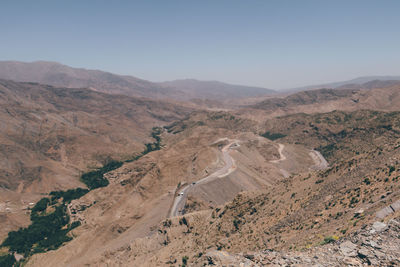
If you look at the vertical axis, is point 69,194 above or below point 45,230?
above

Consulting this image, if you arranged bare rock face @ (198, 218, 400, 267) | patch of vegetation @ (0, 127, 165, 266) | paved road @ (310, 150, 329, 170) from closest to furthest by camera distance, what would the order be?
bare rock face @ (198, 218, 400, 267), patch of vegetation @ (0, 127, 165, 266), paved road @ (310, 150, 329, 170)

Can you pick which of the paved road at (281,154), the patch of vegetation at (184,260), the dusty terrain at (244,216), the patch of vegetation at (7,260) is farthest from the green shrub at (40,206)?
the paved road at (281,154)

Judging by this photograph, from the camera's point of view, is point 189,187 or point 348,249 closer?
point 348,249

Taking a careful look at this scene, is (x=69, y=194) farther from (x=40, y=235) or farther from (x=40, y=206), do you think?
(x=40, y=235)

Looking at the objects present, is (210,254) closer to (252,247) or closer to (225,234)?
(252,247)

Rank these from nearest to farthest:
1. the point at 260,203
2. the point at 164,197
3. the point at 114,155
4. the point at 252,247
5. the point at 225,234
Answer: the point at 252,247, the point at 225,234, the point at 260,203, the point at 164,197, the point at 114,155

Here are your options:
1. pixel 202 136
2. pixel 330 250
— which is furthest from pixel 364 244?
pixel 202 136

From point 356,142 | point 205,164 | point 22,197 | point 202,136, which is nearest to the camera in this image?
point 205,164

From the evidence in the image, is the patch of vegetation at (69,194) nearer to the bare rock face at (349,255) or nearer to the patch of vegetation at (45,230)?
the patch of vegetation at (45,230)

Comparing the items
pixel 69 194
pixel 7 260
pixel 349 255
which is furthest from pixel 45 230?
pixel 349 255

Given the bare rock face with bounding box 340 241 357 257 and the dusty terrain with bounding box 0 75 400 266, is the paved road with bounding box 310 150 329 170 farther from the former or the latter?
the bare rock face with bounding box 340 241 357 257

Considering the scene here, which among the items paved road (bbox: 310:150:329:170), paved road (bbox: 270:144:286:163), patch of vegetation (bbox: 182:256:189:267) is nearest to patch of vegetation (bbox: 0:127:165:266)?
patch of vegetation (bbox: 182:256:189:267)
